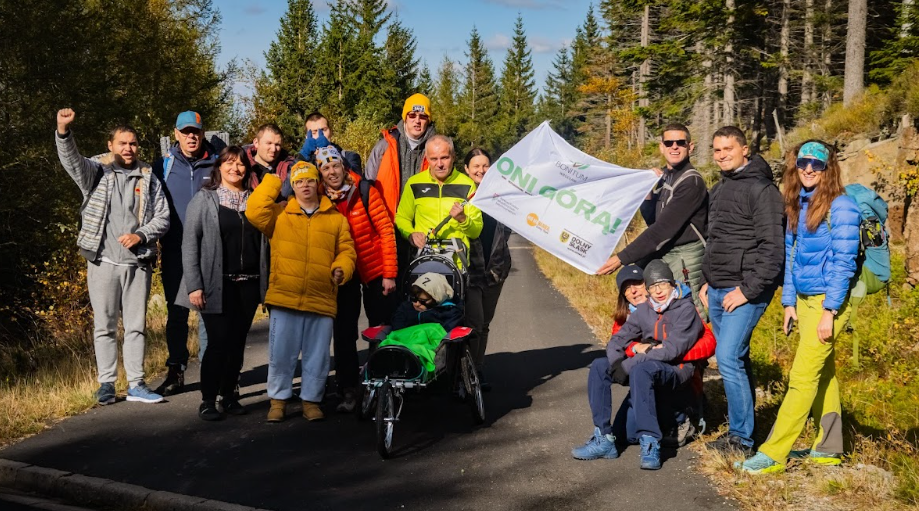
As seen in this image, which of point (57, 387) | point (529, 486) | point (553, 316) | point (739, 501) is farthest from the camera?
point (553, 316)

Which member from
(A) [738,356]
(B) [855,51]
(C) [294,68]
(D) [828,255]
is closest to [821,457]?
(A) [738,356]

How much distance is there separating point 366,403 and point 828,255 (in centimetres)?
383

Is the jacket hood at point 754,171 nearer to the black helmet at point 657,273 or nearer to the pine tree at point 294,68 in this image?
the black helmet at point 657,273

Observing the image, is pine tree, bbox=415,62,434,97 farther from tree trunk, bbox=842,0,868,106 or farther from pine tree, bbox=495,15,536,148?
tree trunk, bbox=842,0,868,106

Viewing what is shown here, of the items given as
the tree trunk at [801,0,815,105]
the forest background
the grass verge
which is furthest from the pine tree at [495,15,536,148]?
the grass verge

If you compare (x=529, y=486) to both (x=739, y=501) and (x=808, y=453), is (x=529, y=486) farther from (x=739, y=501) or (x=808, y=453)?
(x=808, y=453)

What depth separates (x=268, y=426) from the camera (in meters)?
7.63

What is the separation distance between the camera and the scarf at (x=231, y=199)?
7988mm

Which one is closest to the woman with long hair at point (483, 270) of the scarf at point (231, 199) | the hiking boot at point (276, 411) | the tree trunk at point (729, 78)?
the hiking boot at point (276, 411)

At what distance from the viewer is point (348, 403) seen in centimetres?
817

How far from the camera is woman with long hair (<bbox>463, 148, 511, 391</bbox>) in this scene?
8633mm

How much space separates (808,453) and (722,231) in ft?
5.70

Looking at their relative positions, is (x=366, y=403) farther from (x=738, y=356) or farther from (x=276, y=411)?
(x=738, y=356)

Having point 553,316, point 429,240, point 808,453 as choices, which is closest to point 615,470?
point 808,453
